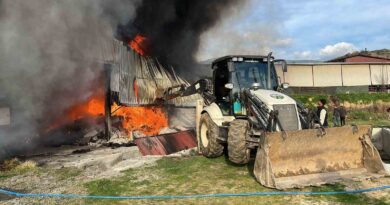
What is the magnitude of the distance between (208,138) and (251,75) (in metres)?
2.16

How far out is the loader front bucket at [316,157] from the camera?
6.96 m

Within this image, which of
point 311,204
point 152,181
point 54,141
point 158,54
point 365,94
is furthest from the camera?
point 365,94

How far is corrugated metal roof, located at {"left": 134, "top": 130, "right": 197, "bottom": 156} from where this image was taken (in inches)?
443

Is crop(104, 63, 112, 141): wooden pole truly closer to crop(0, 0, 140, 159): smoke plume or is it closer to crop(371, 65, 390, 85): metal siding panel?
crop(0, 0, 140, 159): smoke plume

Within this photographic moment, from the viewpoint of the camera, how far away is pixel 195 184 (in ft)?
24.5

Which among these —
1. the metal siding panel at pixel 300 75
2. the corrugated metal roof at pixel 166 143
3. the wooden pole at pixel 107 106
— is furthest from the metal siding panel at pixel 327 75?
the wooden pole at pixel 107 106

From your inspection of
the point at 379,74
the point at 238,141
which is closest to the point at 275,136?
the point at 238,141

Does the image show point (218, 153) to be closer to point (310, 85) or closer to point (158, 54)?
point (158, 54)

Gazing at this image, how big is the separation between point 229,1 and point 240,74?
9.69m

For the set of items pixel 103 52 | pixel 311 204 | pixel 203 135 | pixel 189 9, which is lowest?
pixel 311 204

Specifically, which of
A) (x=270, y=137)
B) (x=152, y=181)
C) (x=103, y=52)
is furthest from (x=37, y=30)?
(x=270, y=137)

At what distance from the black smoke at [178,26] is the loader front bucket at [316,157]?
11.2m

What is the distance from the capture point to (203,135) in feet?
34.7

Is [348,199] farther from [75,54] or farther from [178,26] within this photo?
[178,26]
